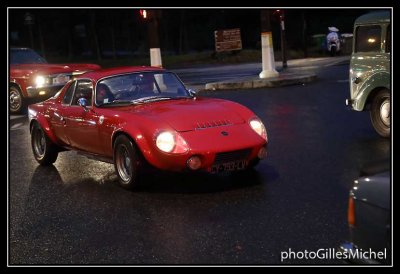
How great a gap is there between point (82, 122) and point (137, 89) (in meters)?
0.81

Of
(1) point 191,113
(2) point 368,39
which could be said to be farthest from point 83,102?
(2) point 368,39

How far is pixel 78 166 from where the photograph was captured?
28.3ft

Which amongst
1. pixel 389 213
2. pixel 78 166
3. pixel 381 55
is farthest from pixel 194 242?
pixel 381 55

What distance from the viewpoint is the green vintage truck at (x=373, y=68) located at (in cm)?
889

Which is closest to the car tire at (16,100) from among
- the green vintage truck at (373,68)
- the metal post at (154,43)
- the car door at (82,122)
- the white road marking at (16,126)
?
the white road marking at (16,126)

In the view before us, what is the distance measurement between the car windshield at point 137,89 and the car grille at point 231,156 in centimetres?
137

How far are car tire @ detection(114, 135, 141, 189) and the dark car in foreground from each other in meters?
3.62

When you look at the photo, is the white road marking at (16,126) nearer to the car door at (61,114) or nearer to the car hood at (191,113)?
the car door at (61,114)

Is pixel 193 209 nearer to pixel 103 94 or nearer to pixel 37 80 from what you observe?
pixel 103 94

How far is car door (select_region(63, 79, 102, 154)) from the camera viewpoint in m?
7.56

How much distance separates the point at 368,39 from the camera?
9.21 metres

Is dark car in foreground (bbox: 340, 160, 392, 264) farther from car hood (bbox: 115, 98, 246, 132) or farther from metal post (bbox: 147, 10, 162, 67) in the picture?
metal post (bbox: 147, 10, 162, 67)

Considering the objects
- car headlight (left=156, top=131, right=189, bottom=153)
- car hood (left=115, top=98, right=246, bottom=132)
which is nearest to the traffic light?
car hood (left=115, top=98, right=246, bottom=132)

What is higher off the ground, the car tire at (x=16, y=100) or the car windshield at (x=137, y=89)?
the car windshield at (x=137, y=89)
